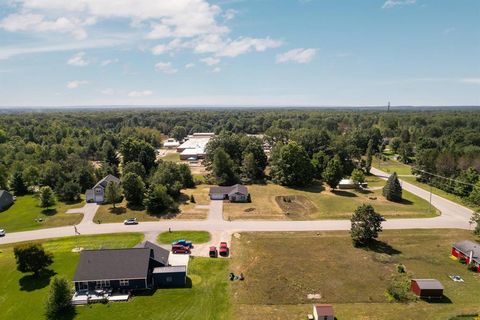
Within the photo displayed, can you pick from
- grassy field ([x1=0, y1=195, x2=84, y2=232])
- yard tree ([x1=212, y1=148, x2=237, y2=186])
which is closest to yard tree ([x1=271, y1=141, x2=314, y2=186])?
yard tree ([x1=212, y1=148, x2=237, y2=186])

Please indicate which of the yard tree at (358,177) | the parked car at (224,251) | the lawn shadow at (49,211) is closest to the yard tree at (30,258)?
the parked car at (224,251)

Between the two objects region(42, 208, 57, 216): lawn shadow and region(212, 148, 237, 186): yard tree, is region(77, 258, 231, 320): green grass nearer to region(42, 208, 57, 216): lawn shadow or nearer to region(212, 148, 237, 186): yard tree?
region(42, 208, 57, 216): lawn shadow

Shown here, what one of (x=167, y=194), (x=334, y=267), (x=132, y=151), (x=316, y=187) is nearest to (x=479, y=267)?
(x=334, y=267)

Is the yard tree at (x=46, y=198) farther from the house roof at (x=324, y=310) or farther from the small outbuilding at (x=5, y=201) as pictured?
the house roof at (x=324, y=310)

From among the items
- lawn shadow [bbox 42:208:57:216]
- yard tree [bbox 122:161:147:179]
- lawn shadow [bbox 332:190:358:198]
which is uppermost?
yard tree [bbox 122:161:147:179]

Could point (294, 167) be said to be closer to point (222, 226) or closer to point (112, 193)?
point (222, 226)

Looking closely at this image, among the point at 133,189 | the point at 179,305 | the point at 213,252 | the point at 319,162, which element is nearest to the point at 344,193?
the point at 319,162
